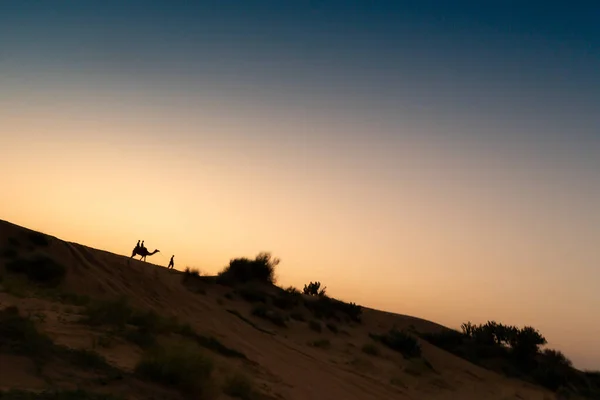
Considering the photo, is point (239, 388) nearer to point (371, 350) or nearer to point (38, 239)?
point (371, 350)

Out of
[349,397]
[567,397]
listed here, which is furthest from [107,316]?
[567,397]

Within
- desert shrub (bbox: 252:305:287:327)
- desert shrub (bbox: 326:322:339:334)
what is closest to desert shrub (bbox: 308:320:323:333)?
desert shrub (bbox: 326:322:339:334)

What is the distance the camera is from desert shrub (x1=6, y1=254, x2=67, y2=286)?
2033cm

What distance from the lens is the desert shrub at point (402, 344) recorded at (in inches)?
1018

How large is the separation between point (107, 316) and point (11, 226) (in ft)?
45.1

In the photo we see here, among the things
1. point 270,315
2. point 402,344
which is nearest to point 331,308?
point 402,344

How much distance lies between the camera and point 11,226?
2466cm

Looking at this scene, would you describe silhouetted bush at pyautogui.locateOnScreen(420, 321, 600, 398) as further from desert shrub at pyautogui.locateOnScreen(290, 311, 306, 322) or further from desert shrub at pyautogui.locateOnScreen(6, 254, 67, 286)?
desert shrub at pyautogui.locateOnScreen(6, 254, 67, 286)

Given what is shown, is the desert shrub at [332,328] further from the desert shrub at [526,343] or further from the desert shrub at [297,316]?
the desert shrub at [526,343]

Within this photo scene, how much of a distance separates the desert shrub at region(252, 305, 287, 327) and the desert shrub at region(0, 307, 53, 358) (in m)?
16.6

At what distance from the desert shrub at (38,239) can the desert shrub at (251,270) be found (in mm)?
10328

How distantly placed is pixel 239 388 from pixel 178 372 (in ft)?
5.43

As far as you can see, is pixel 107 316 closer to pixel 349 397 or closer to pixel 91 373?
pixel 91 373

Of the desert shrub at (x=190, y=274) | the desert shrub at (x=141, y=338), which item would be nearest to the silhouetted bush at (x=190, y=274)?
the desert shrub at (x=190, y=274)
